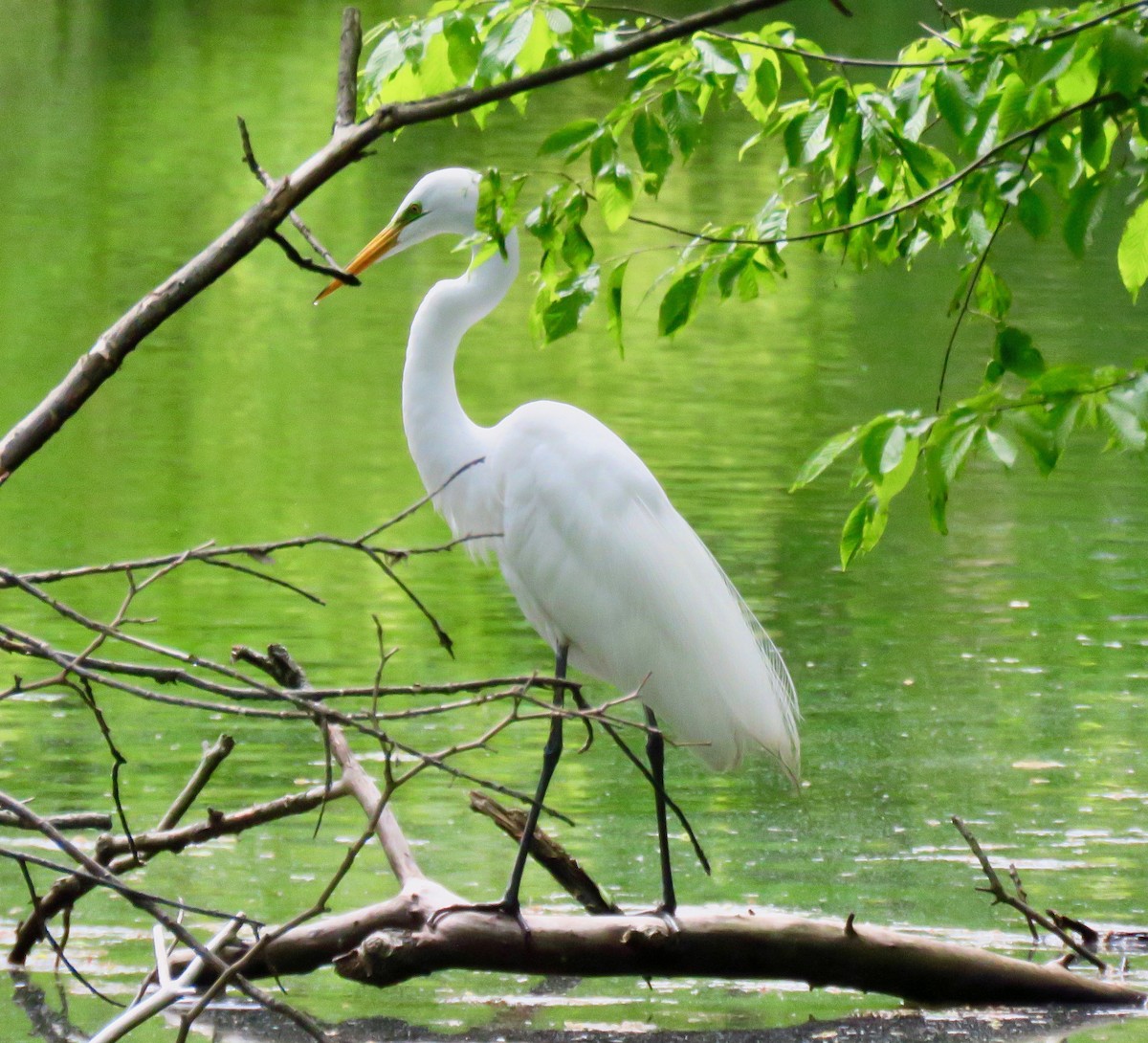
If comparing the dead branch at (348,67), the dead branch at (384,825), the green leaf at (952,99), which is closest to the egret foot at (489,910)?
the dead branch at (384,825)

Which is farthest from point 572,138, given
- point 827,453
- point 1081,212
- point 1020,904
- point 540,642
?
point 540,642

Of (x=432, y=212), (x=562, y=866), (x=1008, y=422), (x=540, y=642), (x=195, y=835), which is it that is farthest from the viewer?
(x=540, y=642)

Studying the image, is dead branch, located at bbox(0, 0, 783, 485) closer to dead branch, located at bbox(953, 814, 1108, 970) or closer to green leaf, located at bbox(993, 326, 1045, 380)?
green leaf, located at bbox(993, 326, 1045, 380)

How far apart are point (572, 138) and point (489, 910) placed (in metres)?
1.38

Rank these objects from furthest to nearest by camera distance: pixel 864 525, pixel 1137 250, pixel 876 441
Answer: pixel 1137 250 < pixel 864 525 < pixel 876 441

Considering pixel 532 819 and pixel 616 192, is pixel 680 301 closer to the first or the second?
pixel 616 192

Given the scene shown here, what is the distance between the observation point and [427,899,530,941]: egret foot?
3.32m

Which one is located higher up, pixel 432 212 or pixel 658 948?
pixel 432 212

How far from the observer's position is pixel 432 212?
4.24 m

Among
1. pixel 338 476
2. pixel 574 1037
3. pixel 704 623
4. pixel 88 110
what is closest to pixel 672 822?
pixel 704 623

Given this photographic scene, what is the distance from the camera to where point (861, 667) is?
613cm

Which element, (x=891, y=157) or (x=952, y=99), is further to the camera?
(x=891, y=157)

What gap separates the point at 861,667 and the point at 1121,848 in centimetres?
168

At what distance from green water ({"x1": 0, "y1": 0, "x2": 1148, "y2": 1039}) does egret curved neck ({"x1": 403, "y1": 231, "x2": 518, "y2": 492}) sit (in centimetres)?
94
